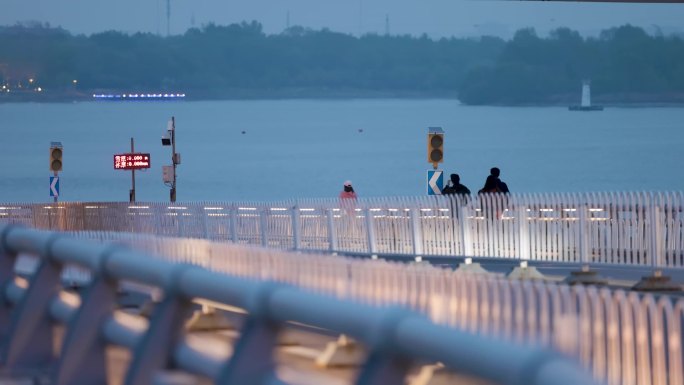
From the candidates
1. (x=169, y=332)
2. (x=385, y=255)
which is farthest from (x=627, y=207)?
(x=169, y=332)

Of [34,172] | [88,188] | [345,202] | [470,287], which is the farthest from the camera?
[34,172]

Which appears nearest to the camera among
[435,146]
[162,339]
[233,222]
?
[162,339]

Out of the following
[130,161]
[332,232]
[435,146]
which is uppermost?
[130,161]

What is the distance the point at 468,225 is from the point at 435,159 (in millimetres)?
11789

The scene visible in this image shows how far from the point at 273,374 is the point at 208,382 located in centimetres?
103

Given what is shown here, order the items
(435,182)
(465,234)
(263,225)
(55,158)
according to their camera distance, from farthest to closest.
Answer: (55,158) → (435,182) → (263,225) → (465,234)

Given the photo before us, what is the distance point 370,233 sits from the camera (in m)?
32.8

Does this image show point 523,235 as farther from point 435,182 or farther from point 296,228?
point 435,182

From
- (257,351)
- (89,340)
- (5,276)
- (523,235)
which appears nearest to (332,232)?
(523,235)

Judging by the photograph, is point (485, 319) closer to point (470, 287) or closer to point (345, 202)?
point (470, 287)

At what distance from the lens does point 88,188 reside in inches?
6668

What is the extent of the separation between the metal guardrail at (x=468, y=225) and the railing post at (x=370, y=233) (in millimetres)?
20

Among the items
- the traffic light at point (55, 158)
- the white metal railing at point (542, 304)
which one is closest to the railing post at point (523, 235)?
the white metal railing at point (542, 304)

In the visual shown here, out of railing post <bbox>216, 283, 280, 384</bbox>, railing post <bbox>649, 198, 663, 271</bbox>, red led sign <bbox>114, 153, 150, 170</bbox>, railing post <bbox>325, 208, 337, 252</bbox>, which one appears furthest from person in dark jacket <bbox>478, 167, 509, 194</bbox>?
red led sign <bbox>114, 153, 150, 170</bbox>
